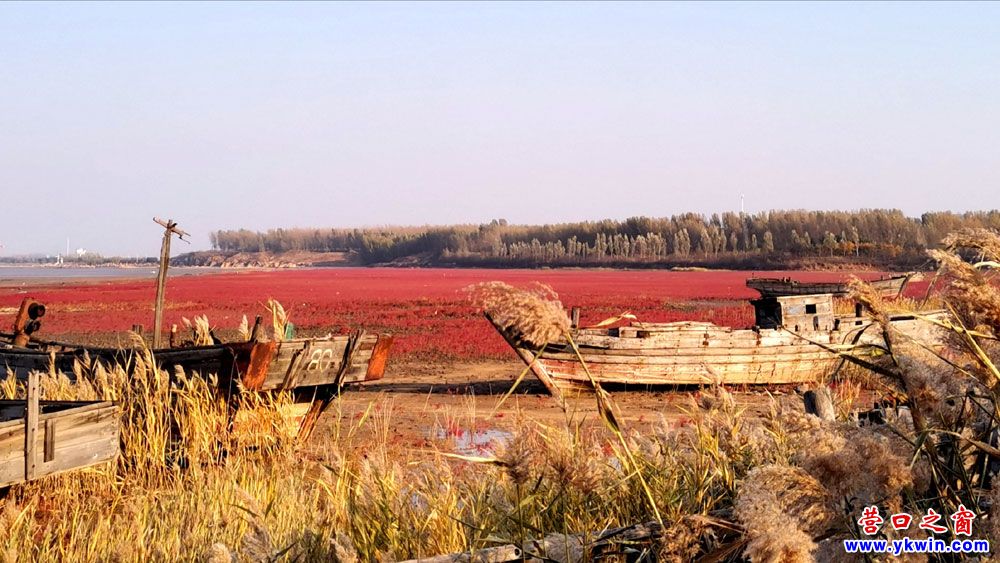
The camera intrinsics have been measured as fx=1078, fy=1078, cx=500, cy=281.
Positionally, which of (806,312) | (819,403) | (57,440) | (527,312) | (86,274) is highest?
(527,312)

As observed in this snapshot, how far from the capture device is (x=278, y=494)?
727 cm

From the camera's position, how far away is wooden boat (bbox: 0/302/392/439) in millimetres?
10445

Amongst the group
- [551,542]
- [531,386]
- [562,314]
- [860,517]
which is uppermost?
[562,314]

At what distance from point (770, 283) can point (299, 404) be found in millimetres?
14238

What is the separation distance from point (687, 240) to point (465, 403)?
304 feet

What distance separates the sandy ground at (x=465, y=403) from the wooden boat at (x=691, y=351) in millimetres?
296

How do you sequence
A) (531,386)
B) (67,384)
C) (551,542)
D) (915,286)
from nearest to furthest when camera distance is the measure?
(551,542), (67,384), (531,386), (915,286)

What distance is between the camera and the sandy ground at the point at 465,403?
1244cm

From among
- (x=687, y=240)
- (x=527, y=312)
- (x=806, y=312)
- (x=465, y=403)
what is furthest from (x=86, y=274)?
(x=527, y=312)

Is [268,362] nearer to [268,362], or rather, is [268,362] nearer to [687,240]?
[268,362]

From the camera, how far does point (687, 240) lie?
105m

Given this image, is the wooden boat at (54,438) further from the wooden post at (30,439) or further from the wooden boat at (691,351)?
the wooden boat at (691,351)

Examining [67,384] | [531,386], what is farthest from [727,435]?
[531,386]

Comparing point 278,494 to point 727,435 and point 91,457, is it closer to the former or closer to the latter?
point 91,457
